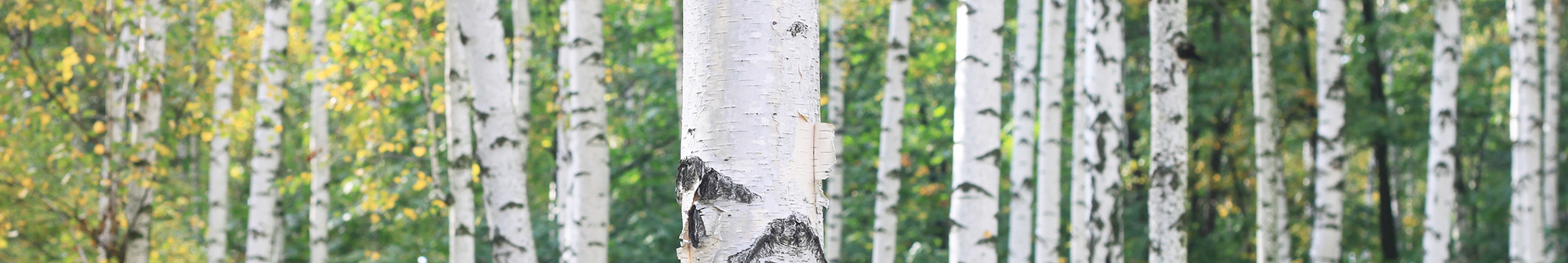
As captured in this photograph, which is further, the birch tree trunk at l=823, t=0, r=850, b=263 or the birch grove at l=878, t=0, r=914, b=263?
the birch tree trunk at l=823, t=0, r=850, b=263

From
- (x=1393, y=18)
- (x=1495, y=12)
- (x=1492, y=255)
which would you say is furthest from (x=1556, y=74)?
(x=1492, y=255)

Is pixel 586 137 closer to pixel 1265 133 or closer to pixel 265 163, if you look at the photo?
pixel 265 163

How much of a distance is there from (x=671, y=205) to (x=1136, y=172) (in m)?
5.92

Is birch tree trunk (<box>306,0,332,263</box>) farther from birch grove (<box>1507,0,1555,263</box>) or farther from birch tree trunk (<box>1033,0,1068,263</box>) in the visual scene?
birch grove (<box>1507,0,1555,263</box>)

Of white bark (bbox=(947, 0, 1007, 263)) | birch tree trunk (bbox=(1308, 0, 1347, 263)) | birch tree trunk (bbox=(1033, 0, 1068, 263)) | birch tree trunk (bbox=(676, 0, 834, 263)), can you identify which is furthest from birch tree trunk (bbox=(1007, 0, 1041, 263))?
birch tree trunk (bbox=(676, 0, 834, 263))

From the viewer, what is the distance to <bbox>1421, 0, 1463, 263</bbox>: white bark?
7.15 m

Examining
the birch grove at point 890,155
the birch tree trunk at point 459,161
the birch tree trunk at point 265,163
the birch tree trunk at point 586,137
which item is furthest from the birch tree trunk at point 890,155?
the birch tree trunk at point 265,163

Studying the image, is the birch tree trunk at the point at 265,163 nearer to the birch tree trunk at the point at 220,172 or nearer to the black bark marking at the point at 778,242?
the birch tree trunk at the point at 220,172

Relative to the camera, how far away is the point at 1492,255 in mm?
11930

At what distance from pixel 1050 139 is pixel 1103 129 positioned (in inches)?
47.8

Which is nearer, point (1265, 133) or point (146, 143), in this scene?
point (146, 143)

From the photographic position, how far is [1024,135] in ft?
23.9

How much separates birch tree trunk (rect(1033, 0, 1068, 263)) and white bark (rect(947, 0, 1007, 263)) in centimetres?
286

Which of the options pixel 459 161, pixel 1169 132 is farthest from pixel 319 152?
pixel 1169 132
